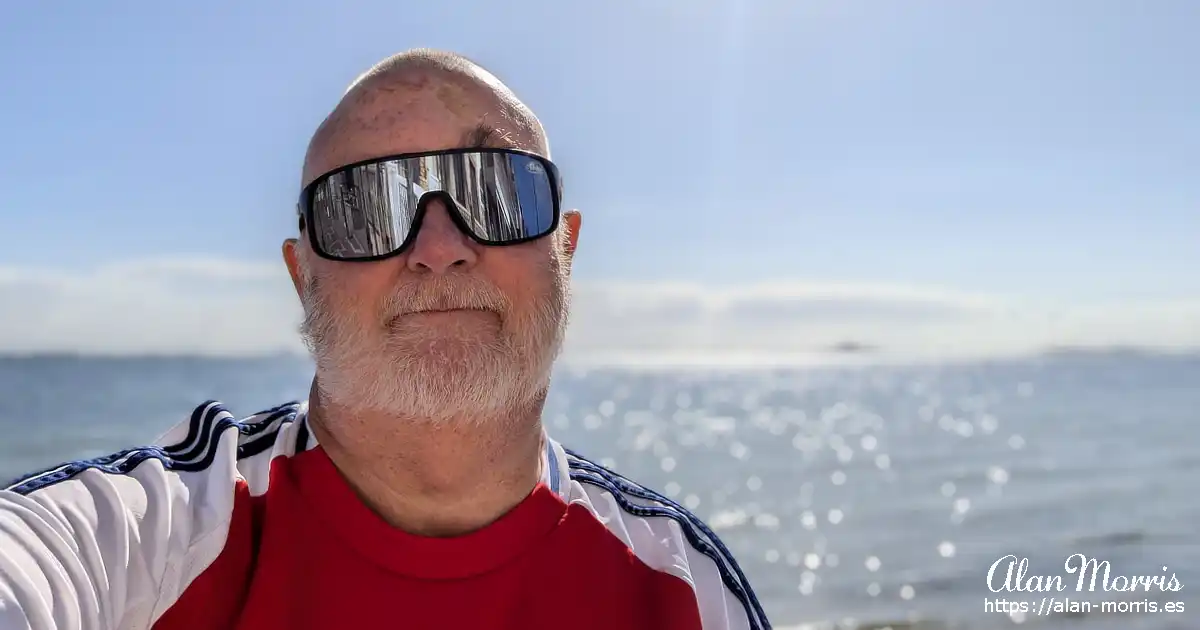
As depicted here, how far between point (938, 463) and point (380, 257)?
19.3 metres

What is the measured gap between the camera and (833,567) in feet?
36.3

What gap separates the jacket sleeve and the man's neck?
1.15ft

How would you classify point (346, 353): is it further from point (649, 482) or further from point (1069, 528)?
point (649, 482)

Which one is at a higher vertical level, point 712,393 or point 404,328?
point 712,393

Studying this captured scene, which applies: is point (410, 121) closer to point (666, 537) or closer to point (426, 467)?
point (426, 467)

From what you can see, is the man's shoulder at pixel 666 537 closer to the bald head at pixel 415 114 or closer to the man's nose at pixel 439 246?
the man's nose at pixel 439 246

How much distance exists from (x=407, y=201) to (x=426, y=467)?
2.60 ft

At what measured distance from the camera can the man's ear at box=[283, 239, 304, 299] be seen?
9.39ft

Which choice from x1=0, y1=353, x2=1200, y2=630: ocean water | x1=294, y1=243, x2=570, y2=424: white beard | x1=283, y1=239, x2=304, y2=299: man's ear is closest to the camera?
x1=294, y1=243, x2=570, y2=424: white beard

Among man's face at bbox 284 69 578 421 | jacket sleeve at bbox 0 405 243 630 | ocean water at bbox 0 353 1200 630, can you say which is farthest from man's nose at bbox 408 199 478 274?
ocean water at bbox 0 353 1200 630

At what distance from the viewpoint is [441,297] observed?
2578 mm

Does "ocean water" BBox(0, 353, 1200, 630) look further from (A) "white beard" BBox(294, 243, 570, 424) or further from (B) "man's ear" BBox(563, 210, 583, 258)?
(A) "white beard" BBox(294, 243, 570, 424)

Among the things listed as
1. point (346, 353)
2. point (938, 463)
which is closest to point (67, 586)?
point (346, 353)

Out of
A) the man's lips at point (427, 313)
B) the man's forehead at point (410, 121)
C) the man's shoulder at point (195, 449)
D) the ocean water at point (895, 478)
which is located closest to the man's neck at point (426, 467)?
the man's shoulder at point (195, 449)
